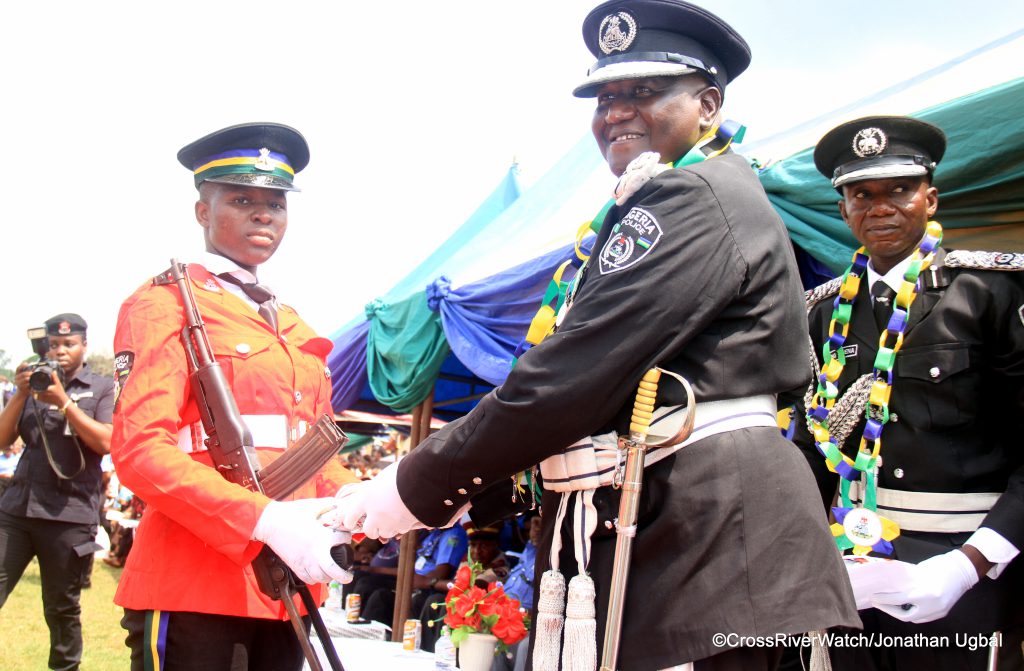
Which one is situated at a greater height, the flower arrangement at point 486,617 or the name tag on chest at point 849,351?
the name tag on chest at point 849,351

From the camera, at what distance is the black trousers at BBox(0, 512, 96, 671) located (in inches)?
199

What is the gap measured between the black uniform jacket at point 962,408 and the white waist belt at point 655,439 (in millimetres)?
1070

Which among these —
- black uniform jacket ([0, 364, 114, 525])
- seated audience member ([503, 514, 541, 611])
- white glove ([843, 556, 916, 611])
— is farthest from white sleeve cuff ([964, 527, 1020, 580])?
black uniform jacket ([0, 364, 114, 525])

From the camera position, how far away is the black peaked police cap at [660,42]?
1945 mm

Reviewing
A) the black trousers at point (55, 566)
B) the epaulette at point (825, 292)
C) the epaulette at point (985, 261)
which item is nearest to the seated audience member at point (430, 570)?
the black trousers at point (55, 566)

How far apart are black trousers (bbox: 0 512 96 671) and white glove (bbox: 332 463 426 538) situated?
410cm

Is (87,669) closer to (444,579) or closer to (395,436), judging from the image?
(444,579)

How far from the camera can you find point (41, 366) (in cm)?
538

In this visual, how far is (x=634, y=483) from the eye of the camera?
5.17ft

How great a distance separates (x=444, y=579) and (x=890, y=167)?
5518mm

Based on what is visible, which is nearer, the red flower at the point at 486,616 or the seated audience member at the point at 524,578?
the red flower at the point at 486,616

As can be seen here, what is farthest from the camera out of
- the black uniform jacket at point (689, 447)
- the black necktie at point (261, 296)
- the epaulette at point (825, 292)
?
the epaulette at point (825, 292)

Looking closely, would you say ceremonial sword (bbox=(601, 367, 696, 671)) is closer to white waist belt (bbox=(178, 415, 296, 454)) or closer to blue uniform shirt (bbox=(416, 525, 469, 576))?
white waist belt (bbox=(178, 415, 296, 454))

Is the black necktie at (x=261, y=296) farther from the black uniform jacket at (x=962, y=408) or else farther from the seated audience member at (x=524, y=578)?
the seated audience member at (x=524, y=578)
